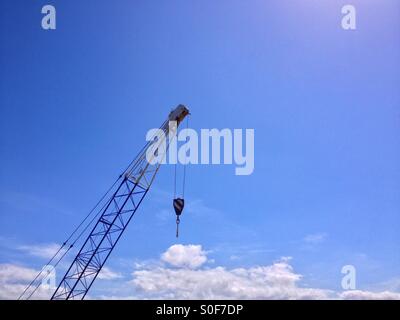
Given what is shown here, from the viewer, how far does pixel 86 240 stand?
6706 cm
